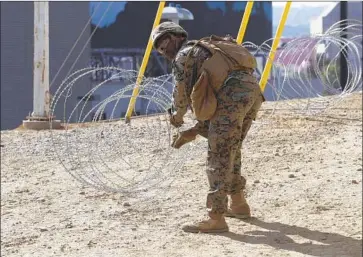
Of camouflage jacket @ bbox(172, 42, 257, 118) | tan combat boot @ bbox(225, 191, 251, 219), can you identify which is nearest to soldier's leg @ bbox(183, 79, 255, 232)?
camouflage jacket @ bbox(172, 42, 257, 118)

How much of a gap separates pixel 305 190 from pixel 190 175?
1.21 metres

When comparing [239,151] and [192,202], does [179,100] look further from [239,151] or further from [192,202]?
[192,202]

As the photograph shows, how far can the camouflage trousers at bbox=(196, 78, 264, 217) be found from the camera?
5.25 meters

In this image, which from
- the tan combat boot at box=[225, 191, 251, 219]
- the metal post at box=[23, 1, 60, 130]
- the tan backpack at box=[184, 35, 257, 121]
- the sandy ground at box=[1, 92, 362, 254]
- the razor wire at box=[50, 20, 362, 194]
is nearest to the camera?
the tan backpack at box=[184, 35, 257, 121]

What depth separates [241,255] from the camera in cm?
518

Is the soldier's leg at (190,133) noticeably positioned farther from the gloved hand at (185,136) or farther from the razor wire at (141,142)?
the razor wire at (141,142)

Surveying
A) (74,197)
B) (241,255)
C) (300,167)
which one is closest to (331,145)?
(300,167)

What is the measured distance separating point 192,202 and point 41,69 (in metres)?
5.28

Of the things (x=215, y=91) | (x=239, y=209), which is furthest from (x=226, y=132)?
(x=239, y=209)

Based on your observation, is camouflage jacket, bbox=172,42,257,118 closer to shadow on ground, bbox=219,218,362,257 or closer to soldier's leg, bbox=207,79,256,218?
soldier's leg, bbox=207,79,256,218

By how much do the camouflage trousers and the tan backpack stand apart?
8 cm

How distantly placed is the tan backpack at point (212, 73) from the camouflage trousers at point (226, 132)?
8 cm

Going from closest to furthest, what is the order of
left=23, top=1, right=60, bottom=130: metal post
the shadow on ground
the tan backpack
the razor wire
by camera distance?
the tan backpack < the shadow on ground < the razor wire < left=23, top=1, right=60, bottom=130: metal post

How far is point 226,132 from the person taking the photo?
529cm
